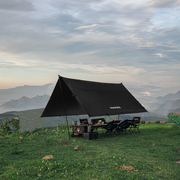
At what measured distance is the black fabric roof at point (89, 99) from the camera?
33.7 feet

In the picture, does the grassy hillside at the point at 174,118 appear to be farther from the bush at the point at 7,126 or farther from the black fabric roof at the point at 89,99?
the bush at the point at 7,126

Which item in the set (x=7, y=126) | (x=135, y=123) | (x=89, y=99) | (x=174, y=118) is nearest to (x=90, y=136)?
(x=89, y=99)

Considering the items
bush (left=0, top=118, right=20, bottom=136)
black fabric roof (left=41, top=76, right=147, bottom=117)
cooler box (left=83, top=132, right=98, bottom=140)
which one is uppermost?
black fabric roof (left=41, top=76, right=147, bottom=117)

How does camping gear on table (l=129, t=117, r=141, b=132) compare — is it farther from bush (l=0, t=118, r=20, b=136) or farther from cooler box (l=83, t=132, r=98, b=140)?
bush (l=0, t=118, r=20, b=136)

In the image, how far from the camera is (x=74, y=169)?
181 inches

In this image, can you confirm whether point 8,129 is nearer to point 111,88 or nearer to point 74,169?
point 111,88

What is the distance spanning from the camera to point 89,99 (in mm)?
10516

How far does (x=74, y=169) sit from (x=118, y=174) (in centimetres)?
103

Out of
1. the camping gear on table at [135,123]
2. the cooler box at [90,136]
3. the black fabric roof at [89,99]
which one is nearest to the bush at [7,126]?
the black fabric roof at [89,99]

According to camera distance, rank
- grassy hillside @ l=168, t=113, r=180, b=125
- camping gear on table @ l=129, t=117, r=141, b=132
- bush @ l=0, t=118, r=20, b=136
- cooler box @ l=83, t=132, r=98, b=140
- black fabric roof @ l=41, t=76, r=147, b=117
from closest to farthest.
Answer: cooler box @ l=83, t=132, r=98, b=140
black fabric roof @ l=41, t=76, r=147, b=117
camping gear on table @ l=129, t=117, r=141, b=132
bush @ l=0, t=118, r=20, b=136
grassy hillside @ l=168, t=113, r=180, b=125

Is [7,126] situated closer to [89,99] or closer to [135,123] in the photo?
[89,99]

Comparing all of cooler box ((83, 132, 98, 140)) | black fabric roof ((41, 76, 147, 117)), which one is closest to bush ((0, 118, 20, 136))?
black fabric roof ((41, 76, 147, 117))

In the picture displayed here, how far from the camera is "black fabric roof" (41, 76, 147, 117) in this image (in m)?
10.3

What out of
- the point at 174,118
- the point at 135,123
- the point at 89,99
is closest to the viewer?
the point at 89,99
